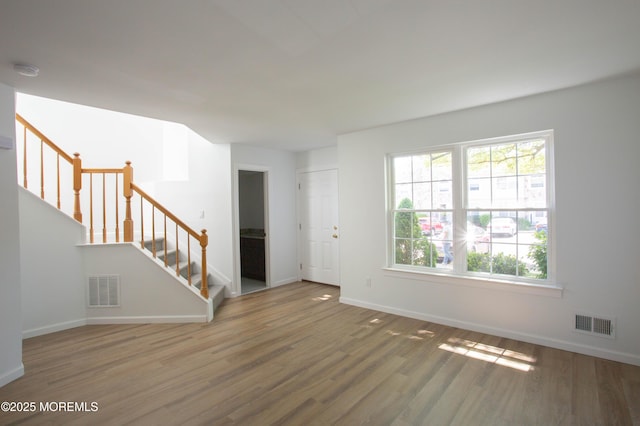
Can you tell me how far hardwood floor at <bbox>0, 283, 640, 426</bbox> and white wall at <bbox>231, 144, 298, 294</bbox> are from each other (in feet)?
6.59

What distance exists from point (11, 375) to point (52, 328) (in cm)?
120

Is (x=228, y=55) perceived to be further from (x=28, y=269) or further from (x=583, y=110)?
(x=28, y=269)

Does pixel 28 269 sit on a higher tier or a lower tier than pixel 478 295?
higher

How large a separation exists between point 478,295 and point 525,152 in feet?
5.20

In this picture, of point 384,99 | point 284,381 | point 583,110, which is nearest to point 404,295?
point 284,381

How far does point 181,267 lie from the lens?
464 centimetres

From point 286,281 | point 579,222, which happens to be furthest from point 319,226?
point 579,222

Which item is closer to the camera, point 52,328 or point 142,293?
point 52,328

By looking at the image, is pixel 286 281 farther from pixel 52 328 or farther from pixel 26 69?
pixel 26 69

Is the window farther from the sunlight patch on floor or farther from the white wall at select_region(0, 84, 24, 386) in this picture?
the white wall at select_region(0, 84, 24, 386)

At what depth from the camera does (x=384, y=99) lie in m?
3.08

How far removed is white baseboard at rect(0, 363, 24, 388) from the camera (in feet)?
8.16

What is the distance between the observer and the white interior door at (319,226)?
5.52 m

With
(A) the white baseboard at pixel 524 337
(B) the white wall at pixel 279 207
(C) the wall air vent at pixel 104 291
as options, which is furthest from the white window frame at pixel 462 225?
(C) the wall air vent at pixel 104 291
